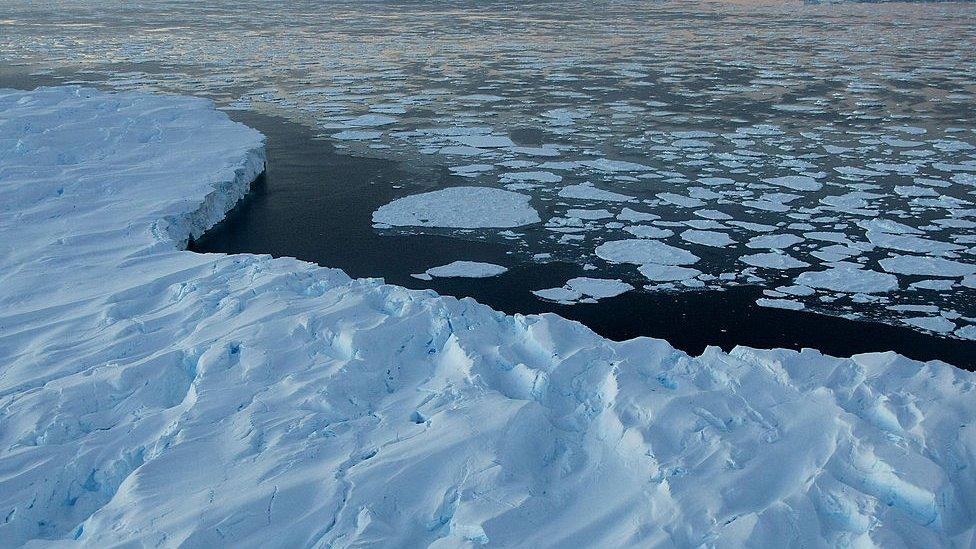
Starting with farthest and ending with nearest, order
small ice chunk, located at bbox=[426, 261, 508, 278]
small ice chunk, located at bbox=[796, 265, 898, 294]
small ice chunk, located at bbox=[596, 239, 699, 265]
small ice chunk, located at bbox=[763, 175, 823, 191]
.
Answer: small ice chunk, located at bbox=[763, 175, 823, 191] → small ice chunk, located at bbox=[596, 239, 699, 265] → small ice chunk, located at bbox=[426, 261, 508, 278] → small ice chunk, located at bbox=[796, 265, 898, 294]

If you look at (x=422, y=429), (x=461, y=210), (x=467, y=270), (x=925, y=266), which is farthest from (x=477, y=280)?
(x=925, y=266)

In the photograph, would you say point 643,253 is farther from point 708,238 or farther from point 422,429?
point 422,429

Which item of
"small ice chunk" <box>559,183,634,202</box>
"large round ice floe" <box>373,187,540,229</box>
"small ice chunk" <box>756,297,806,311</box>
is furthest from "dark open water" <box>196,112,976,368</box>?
"small ice chunk" <box>559,183,634,202</box>

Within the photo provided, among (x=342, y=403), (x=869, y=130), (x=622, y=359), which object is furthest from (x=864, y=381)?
(x=869, y=130)

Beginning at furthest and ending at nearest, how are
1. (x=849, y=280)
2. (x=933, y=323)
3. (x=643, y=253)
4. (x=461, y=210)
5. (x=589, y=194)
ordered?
(x=589, y=194), (x=461, y=210), (x=643, y=253), (x=849, y=280), (x=933, y=323)

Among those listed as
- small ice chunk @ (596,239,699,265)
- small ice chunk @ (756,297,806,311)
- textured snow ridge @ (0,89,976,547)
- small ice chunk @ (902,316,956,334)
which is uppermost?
textured snow ridge @ (0,89,976,547)

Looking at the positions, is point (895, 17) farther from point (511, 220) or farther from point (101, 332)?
point (101, 332)

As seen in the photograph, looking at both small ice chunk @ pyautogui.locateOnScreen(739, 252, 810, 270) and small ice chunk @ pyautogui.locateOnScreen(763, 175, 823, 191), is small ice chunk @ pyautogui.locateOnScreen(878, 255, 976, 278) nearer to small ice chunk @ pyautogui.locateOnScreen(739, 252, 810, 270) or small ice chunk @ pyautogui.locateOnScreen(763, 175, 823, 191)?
small ice chunk @ pyautogui.locateOnScreen(739, 252, 810, 270)
